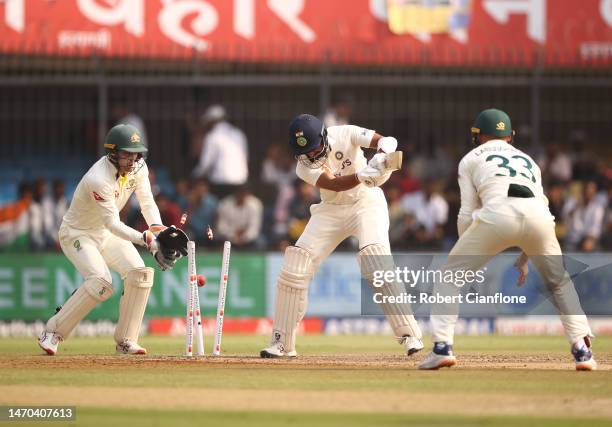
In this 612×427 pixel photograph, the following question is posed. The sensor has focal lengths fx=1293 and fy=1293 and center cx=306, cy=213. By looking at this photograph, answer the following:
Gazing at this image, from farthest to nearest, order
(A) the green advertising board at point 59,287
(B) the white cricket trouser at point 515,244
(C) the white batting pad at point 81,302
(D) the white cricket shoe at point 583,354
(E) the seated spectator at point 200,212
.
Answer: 1. (E) the seated spectator at point 200,212
2. (A) the green advertising board at point 59,287
3. (C) the white batting pad at point 81,302
4. (D) the white cricket shoe at point 583,354
5. (B) the white cricket trouser at point 515,244

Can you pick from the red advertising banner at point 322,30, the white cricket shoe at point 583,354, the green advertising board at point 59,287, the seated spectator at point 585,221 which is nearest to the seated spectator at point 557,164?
the seated spectator at point 585,221

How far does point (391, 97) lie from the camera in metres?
21.1

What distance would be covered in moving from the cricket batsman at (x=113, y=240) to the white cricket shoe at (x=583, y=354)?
3585mm

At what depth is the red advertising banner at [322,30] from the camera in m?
20.2

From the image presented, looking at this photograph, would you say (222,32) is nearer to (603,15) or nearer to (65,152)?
(65,152)

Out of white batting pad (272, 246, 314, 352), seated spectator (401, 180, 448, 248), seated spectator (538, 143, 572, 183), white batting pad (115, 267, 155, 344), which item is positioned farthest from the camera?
seated spectator (538, 143, 572, 183)

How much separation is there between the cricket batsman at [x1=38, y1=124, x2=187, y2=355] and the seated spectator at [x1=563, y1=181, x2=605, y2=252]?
29.1 feet

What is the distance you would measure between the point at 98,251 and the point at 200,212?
7.23 m

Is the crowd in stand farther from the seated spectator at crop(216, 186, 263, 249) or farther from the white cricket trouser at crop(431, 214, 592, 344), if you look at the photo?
the white cricket trouser at crop(431, 214, 592, 344)

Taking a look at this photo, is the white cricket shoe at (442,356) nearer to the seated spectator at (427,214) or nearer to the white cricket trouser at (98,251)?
the white cricket trouser at (98,251)

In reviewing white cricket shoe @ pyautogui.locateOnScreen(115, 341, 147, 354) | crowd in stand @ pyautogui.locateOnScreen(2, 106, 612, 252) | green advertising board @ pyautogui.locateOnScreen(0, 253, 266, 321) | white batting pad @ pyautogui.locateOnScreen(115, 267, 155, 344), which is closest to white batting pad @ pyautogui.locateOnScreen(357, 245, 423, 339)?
white batting pad @ pyautogui.locateOnScreen(115, 267, 155, 344)

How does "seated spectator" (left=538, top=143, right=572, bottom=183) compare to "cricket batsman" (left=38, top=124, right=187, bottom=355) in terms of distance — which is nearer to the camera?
"cricket batsman" (left=38, top=124, right=187, bottom=355)

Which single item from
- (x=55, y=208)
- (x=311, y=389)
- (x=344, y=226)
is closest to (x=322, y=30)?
(x=55, y=208)

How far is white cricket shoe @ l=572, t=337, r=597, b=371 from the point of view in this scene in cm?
1005
